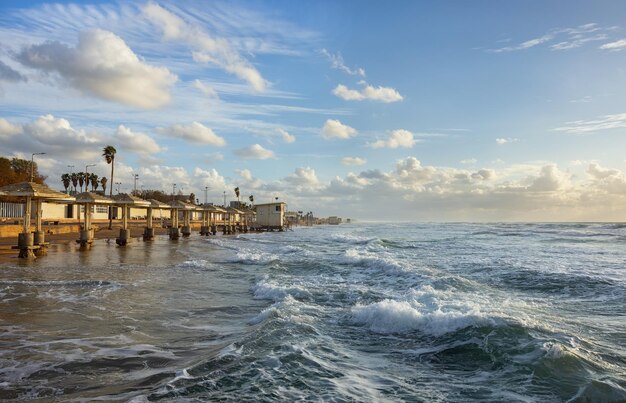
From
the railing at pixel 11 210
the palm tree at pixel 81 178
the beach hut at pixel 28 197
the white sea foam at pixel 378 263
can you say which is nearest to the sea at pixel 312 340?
the white sea foam at pixel 378 263

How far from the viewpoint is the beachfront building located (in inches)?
3511

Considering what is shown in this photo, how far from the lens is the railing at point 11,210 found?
46453 mm

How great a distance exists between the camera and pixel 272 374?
6.08 m

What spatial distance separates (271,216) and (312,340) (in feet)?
276

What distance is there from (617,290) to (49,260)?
2342cm

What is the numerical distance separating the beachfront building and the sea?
73.6 metres

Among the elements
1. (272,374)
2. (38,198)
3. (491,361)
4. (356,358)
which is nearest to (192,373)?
(272,374)

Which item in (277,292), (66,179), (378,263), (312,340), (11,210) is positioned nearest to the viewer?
(312,340)

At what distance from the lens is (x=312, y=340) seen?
312 inches

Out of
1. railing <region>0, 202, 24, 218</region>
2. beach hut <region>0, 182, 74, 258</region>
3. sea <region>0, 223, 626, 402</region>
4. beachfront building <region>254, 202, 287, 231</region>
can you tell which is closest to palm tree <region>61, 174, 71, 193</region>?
beachfront building <region>254, 202, 287, 231</region>

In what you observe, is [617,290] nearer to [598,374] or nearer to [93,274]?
[598,374]

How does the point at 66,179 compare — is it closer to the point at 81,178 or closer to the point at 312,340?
the point at 81,178

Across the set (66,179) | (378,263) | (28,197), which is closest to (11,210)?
(28,197)

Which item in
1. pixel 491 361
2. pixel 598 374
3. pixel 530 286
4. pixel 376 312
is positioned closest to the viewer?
pixel 598 374
